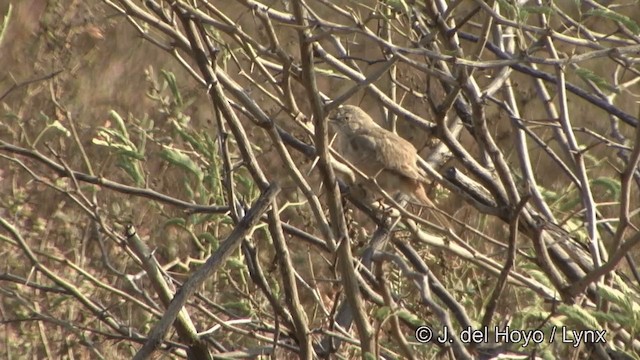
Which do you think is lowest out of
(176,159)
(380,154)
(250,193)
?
(176,159)

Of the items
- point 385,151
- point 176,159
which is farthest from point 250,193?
point 385,151

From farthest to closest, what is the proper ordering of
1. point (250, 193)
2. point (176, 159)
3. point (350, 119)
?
point (350, 119) → point (250, 193) → point (176, 159)

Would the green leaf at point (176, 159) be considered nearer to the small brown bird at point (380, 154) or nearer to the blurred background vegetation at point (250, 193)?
the blurred background vegetation at point (250, 193)

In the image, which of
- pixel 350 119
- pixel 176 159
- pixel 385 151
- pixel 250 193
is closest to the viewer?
pixel 176 159

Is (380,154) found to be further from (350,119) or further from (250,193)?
(250,193)

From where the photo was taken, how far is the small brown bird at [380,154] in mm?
4773

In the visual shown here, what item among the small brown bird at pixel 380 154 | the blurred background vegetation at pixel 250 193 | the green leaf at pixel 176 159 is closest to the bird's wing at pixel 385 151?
the small brown bird at pixel 380 154

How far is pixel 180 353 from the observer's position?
10.8 feet

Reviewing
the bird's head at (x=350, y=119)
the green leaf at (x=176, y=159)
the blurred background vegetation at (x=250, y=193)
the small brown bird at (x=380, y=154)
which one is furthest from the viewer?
the bird's head at (x=350, y=119)

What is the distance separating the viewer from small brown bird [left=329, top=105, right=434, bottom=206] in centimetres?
477

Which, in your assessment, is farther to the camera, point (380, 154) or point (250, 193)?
point (380, 154)

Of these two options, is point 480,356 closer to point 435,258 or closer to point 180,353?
point 180,353

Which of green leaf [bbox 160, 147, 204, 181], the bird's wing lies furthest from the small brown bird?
green leaf [bbox 160, 147, 204, 181]

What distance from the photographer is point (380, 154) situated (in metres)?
5.02
